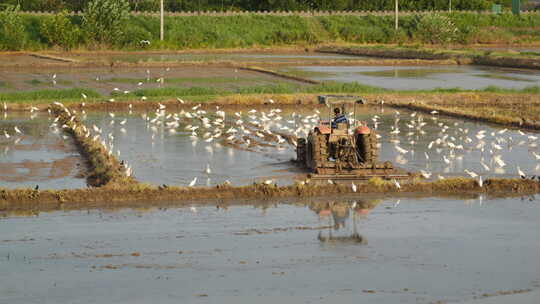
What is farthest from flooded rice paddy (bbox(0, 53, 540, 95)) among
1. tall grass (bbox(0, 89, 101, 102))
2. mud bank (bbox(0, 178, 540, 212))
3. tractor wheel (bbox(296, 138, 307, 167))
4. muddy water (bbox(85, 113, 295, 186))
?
mud bank (bbox(0, 178, 540, 212))

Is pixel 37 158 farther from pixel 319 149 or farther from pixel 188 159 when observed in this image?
pixel 319 149

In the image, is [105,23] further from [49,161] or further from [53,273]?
[53,273]

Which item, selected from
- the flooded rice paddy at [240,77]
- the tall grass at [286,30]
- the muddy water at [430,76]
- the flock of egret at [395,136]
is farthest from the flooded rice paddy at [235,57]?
the flock of egret at [395,136]

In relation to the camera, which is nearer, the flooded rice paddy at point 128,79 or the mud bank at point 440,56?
the flooded rice paddy at point 128,79

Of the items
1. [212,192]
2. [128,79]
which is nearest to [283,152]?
[212,192]

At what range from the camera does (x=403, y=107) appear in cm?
3069

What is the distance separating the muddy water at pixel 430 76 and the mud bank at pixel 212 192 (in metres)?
20.7

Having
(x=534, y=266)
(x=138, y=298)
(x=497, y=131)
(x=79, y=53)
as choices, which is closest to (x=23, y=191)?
(x=138, y=298)

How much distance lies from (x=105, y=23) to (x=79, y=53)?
491cm

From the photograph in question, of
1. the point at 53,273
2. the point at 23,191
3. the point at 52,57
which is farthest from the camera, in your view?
the point at 52,57

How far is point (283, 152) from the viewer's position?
2077 centimetres

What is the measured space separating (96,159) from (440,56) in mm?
40677

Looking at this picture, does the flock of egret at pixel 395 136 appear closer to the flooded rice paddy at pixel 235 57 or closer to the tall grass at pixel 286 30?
the flooded rice paddy at pixel 235 57

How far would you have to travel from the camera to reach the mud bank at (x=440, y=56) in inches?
1950
